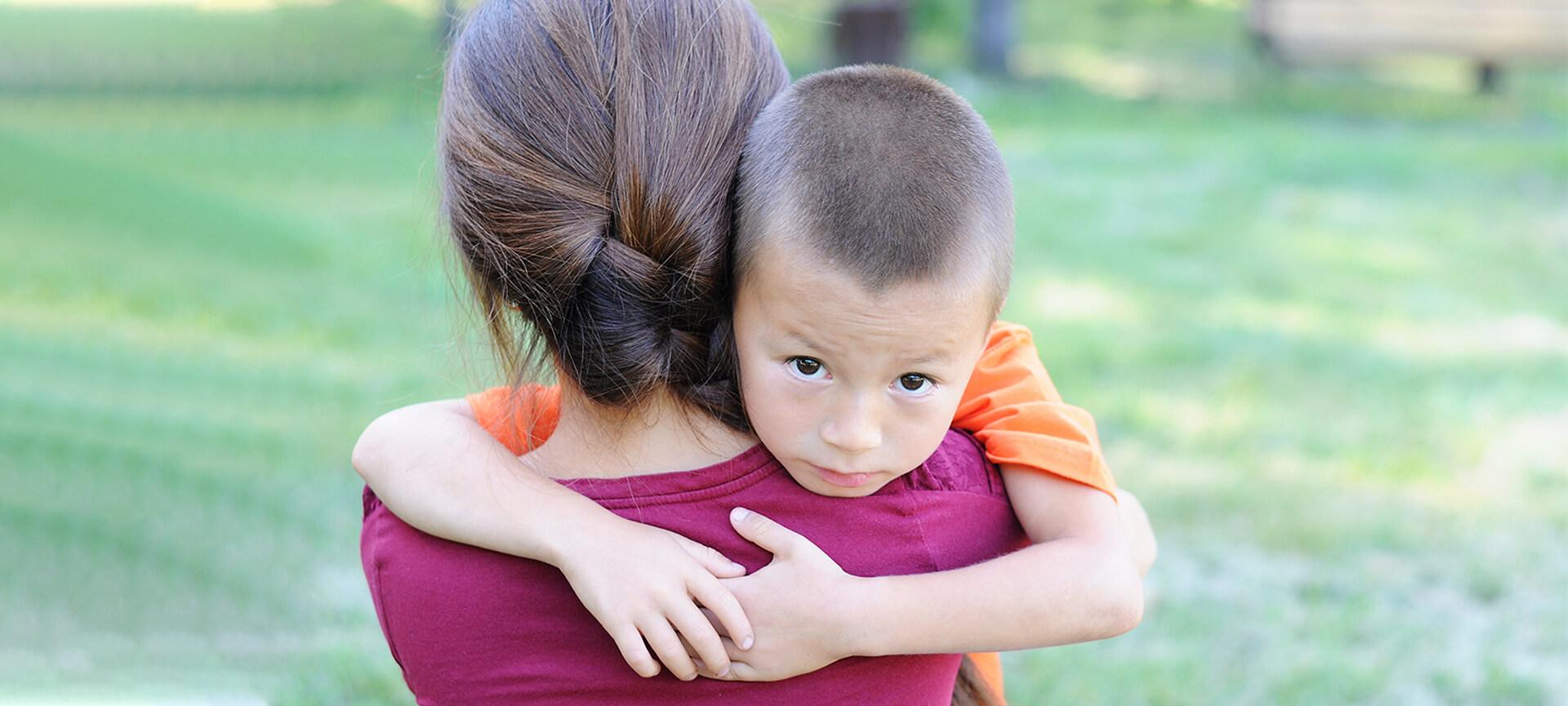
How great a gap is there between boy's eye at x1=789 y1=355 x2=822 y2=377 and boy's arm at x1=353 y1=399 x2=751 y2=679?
0.62 feet

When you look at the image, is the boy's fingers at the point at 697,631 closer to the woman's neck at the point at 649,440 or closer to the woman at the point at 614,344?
the woman at the point at 614,344

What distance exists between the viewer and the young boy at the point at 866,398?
3.96ft

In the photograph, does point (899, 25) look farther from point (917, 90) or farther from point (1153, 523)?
point (917, 90)

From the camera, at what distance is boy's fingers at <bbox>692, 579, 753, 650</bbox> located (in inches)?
50.4

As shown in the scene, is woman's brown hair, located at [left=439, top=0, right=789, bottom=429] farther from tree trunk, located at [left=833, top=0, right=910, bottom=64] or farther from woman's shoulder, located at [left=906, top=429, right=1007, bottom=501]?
tree trunk, located at [left=833, top=0, right=910, bottom=64]

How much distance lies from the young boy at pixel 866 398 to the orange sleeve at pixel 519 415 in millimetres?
78

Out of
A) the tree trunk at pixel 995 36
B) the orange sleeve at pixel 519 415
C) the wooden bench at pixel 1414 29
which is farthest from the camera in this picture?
the tree trunk at pixel 995 36

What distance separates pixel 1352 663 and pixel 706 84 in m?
2.51

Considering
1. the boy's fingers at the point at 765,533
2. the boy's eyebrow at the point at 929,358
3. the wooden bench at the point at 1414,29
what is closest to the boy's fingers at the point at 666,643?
the boy's fingers at the point at 765,533

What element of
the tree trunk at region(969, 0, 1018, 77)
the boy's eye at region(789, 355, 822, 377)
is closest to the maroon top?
the boy's eye at region(789, 355, 822, 377)

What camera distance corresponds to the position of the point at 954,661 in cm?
149

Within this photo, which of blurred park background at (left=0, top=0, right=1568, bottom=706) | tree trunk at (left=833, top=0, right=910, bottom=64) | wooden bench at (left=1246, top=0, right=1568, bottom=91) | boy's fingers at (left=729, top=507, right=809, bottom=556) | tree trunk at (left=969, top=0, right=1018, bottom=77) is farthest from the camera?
tree trunk at (left=969, top=0, right=1018, bottom=77)

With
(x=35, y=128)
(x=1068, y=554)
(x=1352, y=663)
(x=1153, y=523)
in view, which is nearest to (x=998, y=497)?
(x=1068, y=554)

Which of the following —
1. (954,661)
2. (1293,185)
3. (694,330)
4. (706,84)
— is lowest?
(1293,185)
